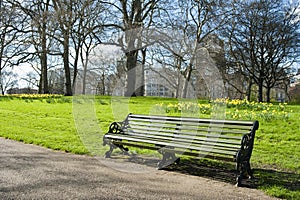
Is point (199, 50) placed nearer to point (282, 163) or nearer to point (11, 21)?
point (11, 21)

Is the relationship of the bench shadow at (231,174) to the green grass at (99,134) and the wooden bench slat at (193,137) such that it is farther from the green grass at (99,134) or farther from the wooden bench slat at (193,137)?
the wooden bench slat at (193,137)

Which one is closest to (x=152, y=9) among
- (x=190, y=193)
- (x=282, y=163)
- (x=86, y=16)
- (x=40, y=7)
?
(x=86, y=16)

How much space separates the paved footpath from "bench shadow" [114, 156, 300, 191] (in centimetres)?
23

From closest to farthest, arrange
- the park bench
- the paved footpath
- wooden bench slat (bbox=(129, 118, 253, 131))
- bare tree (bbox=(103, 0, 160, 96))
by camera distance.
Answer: the paved footpath → the park bench → wooden bench slat (bbox=(129, 118, 253, 131)) → bare tree (bbox=(103, 0, 160, 96))

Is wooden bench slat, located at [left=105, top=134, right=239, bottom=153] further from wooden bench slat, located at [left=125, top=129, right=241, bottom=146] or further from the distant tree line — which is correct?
the distant tree line

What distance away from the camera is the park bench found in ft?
15.1

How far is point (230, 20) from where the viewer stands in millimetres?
22391

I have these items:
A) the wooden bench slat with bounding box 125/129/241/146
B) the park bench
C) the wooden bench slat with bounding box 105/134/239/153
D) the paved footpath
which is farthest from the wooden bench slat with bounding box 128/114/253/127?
the paved footpath

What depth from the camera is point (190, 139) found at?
18.1 ft

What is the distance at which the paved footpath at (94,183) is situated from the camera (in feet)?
12.6

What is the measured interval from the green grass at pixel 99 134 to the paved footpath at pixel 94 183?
74cm

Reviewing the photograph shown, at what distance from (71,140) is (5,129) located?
2.65m

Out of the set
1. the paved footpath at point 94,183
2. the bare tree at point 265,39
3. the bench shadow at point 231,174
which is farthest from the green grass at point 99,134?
the bare tree at point 265,39

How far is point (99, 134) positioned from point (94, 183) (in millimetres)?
4109
